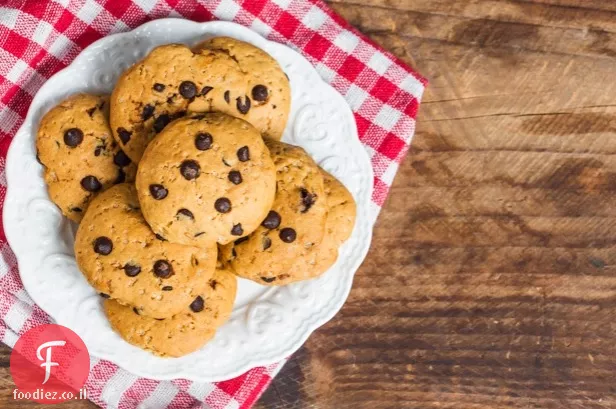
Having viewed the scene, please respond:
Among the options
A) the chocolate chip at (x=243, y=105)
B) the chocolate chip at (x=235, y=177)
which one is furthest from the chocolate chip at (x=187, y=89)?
the chocolate chip at (x=235, y=177)

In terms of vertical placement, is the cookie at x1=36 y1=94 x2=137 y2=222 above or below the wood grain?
below

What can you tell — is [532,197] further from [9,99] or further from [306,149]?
[9,99]

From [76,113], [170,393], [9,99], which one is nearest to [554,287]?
[170,393]

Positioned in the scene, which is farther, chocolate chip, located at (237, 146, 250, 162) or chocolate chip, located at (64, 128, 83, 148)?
chocolate chip, located at (64, 128, 83, 148)

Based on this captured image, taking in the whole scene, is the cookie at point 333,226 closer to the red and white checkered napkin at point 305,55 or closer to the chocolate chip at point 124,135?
the red and white checkered napkin at point 305,55

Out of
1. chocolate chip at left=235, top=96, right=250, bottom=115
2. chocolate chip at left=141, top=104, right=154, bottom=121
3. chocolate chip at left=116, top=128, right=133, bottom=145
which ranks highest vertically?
chocolate chip at left=235, top=96, right=250, bottom=115

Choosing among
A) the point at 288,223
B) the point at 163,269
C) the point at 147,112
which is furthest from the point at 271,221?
the point at 147,112

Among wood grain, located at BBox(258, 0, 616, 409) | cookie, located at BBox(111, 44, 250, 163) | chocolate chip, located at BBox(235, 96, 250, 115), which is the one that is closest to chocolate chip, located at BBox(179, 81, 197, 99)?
cookie, located at BBox(111, 44, 250, 163)

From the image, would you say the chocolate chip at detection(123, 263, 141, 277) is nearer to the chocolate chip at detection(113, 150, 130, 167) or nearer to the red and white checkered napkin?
the chocolate chip at detection(113, 150, 130, 167)
